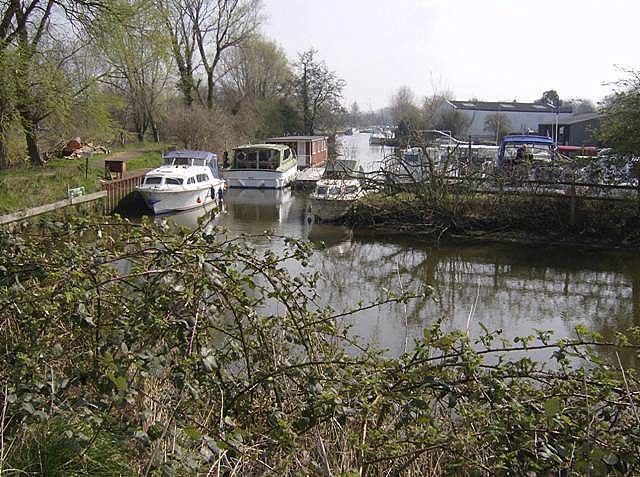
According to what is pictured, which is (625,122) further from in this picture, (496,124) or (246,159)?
(496,124)

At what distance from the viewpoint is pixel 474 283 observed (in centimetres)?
1241

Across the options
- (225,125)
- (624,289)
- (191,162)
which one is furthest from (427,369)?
(225,125)

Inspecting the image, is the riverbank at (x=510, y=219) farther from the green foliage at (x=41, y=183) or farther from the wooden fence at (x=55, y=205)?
the green foliage at (x=41, y=183)

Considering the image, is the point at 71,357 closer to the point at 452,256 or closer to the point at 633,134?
the point at 452,256

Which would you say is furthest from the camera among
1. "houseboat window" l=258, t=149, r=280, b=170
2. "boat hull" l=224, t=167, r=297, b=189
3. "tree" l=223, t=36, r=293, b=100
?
"tree" l=223, t=36, r=293, b=100

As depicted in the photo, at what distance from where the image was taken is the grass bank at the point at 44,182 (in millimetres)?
15289

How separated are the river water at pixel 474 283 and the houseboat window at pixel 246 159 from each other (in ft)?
26.7

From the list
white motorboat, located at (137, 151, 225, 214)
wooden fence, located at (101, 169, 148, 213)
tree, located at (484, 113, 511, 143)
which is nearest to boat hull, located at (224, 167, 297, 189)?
white motorboat, located at (137, 151, 225, 214)

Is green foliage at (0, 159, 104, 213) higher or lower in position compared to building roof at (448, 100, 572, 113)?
lower

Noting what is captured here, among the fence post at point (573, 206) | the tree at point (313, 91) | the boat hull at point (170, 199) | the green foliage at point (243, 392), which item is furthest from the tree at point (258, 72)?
the green foliage at point (243, 392)

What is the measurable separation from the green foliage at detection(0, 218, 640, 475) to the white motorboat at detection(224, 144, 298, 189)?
21.9 m

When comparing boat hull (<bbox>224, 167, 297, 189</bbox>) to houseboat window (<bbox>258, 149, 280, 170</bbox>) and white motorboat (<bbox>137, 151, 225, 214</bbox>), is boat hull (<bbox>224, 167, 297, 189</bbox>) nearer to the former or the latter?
houseboat window (<bbox>258, 149, 280, 170</bbox>)

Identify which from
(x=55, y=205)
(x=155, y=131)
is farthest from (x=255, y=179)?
(x=55, y=205)

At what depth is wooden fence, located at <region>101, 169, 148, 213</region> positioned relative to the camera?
19144 mm
